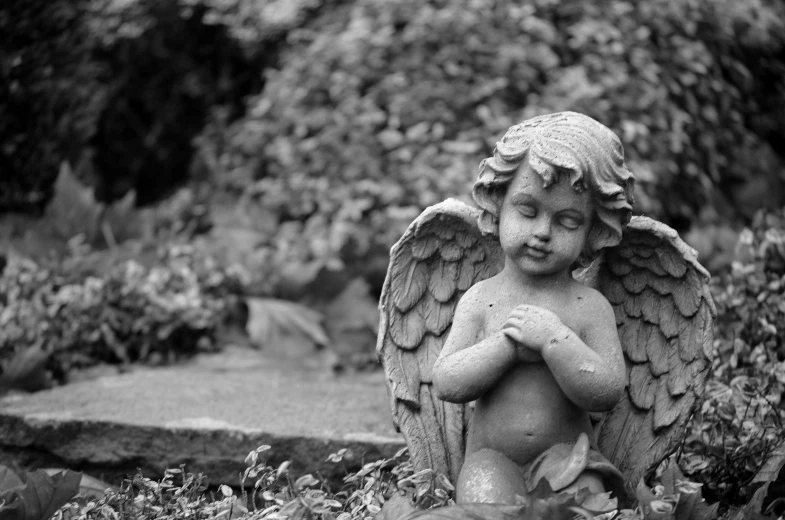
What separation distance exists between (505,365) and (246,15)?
17.1 feet

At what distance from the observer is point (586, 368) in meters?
2.46

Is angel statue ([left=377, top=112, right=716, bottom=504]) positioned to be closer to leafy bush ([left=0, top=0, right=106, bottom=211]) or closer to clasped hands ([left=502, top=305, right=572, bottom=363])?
clasped hands ([left=502, top=305, right=572, bottom=363])

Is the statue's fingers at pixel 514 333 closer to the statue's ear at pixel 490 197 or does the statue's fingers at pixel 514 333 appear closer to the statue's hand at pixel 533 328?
the statue's hand at pixel 533 328

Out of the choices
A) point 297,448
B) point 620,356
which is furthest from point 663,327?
point 297,448

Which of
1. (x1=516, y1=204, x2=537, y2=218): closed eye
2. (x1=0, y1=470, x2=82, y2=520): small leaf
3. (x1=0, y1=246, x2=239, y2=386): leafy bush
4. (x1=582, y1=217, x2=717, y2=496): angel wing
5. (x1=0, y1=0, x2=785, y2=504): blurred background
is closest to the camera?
(x1=516, y1=204, x2=537, y2=218): closed eye

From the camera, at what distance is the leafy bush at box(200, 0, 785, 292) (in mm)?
5746

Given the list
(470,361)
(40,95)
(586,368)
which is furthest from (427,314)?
(40,95)

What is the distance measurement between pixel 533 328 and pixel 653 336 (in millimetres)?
582

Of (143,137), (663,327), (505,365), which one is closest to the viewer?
(505,365)

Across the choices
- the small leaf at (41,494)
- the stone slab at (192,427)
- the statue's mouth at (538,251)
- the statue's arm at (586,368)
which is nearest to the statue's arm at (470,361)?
the statue's arm at (586,368)

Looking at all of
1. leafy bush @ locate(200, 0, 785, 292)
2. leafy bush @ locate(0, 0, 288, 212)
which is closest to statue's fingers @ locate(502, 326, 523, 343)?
leafy bush @ locate(200, 0, 785, 292)

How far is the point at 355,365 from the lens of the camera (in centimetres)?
500

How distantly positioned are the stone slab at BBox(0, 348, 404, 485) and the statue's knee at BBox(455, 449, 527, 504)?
67cm

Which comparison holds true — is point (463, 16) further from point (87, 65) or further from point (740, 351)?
point (740, 351)
